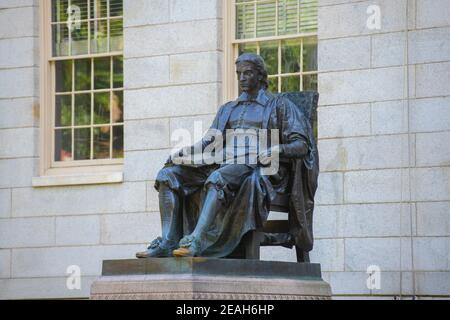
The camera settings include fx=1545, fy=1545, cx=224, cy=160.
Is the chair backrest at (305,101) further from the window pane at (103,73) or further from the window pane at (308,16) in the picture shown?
the window pane at (103,73)

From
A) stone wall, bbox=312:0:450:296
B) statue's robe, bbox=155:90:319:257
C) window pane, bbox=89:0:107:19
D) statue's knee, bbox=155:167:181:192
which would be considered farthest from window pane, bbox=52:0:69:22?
statue's knee, bbox=155:167:181:192

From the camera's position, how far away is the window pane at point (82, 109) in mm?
17281

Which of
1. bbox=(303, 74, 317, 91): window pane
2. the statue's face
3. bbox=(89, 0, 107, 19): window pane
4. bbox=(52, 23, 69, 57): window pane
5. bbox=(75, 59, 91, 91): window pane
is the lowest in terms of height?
the statue's face

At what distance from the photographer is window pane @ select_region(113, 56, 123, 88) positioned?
17.1 m

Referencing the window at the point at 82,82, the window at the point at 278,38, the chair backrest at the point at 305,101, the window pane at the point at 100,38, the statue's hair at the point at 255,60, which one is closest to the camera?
the statue's hair at the point at 255,60

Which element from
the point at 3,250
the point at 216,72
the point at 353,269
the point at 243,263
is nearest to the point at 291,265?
the point at 243,263

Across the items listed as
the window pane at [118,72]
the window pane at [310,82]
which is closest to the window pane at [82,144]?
the window pane at [118,72]

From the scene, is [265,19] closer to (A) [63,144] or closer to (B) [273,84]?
(B) [273,84]

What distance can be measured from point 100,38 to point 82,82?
539mm

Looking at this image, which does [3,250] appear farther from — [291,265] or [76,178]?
[291,265]

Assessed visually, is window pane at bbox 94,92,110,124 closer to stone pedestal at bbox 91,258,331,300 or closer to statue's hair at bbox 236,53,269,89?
statue's hair at bbox 236,53,269,89

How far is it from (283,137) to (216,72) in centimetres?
373

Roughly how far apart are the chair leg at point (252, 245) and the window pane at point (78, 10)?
19.3ft

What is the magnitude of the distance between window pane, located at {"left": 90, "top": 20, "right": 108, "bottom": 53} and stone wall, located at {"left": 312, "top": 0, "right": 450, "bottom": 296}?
111 inches
